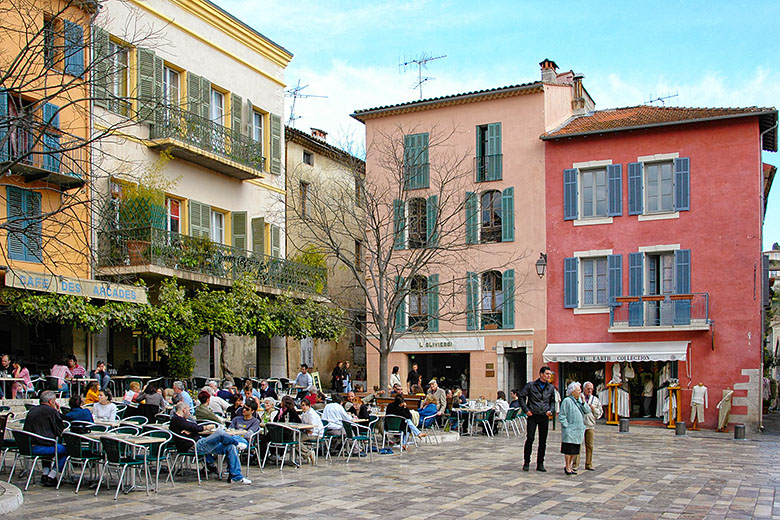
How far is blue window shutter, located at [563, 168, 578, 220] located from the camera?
28.8m

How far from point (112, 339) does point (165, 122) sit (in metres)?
5.83

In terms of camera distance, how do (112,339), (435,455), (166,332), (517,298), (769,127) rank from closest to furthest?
(435,455) < (166,332) < (112,339) < (769,127) < (517,298)

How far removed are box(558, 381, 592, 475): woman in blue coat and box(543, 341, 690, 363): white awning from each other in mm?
13425

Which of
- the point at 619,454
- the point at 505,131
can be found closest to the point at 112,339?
the point at 619,454

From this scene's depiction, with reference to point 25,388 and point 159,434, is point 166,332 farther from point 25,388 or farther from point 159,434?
point 159,434

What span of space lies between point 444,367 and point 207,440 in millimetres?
19347

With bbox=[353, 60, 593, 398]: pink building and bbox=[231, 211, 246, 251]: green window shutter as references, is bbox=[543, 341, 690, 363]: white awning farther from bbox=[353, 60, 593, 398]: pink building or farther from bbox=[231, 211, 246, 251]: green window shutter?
bbox=[231, 211, 246, 251]: green window shutter

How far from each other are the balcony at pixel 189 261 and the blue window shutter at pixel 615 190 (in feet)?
33.1

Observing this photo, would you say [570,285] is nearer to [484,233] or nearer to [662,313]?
[662,313]

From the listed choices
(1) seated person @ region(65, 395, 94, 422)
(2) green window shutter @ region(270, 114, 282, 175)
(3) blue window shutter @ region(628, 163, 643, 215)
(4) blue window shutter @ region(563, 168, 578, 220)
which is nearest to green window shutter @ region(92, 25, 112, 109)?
(1) seated person @ region(65, 395, 94, 422)

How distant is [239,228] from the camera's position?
25750mm

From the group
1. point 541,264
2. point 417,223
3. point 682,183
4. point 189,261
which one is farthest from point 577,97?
point 189,261

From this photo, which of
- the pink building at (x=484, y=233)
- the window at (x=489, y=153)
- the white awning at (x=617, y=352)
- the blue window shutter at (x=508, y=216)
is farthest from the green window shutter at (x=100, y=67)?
the white awning at (x=617, y=352)

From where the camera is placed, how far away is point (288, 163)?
31078mm
